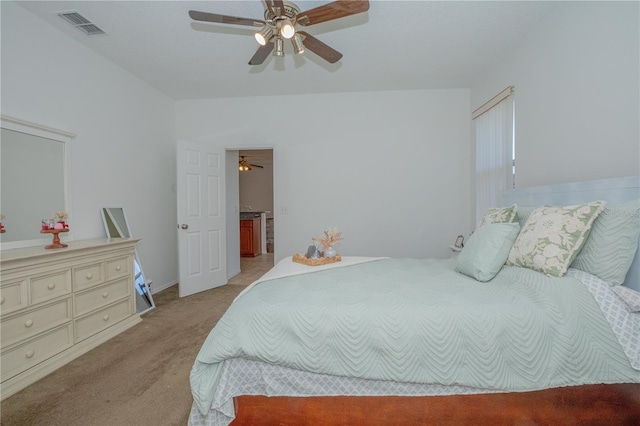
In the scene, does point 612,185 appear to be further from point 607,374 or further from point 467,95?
point 467,95

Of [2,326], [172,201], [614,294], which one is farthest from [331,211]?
[2,326]

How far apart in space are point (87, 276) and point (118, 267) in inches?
12.7

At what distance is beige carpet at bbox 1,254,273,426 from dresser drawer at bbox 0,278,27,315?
1.73 ft

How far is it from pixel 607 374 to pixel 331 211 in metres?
3.01

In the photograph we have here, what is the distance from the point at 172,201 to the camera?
4000 millimetres

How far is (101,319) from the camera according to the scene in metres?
2.33

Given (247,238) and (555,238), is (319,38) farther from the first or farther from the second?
(247,238)

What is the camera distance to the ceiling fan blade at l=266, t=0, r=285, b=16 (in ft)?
5.51

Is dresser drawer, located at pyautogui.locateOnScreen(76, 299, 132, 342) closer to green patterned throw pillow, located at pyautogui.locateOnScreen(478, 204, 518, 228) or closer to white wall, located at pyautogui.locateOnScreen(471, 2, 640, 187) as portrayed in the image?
green patterned throw pillow, located at pyautogui.locateOnScreen(478, 204, 518, 228)

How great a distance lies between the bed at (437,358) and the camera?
3.83ft

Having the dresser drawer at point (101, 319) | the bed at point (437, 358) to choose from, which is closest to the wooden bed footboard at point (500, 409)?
the bed at point (437, 358)

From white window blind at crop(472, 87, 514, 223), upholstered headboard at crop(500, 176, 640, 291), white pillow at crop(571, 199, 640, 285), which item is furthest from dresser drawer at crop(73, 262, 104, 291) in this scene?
white window blind at crop(472, 87, 514, 223)

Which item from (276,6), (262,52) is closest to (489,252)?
(276,6)

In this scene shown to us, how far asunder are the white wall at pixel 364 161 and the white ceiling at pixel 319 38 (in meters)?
0.27
